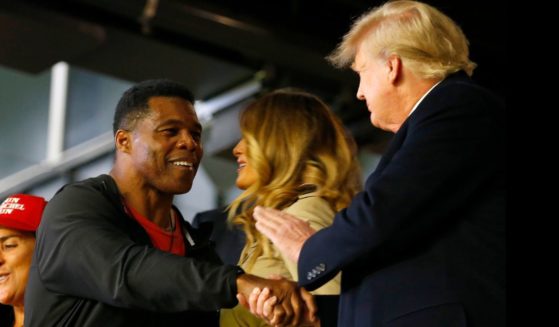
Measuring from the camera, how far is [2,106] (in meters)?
8.22

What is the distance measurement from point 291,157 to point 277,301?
0.79 meters

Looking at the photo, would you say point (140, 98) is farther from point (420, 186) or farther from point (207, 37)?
point (207, 37)

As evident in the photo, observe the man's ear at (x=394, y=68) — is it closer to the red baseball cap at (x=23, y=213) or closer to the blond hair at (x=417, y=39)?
the blond hair at (x=417, y=39)

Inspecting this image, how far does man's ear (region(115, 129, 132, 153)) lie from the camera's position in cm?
278

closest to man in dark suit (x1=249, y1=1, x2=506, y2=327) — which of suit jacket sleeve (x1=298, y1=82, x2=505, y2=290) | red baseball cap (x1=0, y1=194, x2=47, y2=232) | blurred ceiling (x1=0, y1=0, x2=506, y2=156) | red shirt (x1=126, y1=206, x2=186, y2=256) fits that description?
suit jacket sleeve (x1=298, y1=82, x2=505, y2=290)

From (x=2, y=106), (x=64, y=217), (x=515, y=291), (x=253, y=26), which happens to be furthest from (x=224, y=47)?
(x=515, y=291)

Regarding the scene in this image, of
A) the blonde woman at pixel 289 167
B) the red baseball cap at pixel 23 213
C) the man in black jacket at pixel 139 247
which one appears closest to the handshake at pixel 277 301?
the man in black jacket at pixel 139 247

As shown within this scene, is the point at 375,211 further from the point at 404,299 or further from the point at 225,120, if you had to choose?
the point at 225,120

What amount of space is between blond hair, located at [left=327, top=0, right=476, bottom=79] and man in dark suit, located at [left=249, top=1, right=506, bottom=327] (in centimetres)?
7

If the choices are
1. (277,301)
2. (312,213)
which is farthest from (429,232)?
(312,213)

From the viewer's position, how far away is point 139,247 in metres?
2.48

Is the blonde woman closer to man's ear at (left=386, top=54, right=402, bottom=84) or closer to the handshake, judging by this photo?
the handshake

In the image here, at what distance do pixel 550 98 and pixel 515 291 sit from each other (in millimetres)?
304

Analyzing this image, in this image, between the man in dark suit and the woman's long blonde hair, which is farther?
the woman's long blonde hair
